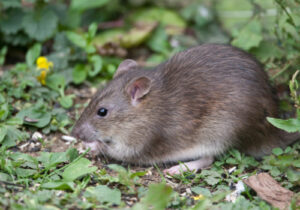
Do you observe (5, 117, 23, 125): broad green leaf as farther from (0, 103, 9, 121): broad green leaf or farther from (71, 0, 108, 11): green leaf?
(71, 0, 108, 11): green leaf

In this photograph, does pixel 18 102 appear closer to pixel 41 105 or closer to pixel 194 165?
pixel 41 105

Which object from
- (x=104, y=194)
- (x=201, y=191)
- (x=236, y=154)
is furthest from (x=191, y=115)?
(x=104, y=194)

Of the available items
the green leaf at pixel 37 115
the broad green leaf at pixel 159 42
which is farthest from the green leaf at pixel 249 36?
the green leaf at pixel 37 115

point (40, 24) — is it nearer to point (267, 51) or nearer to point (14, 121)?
point (14, 121)

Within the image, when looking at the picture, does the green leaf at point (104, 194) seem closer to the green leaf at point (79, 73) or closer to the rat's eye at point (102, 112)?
the rat's eye at point (102, 112)

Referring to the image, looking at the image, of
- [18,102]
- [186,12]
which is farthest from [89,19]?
[18,102]
